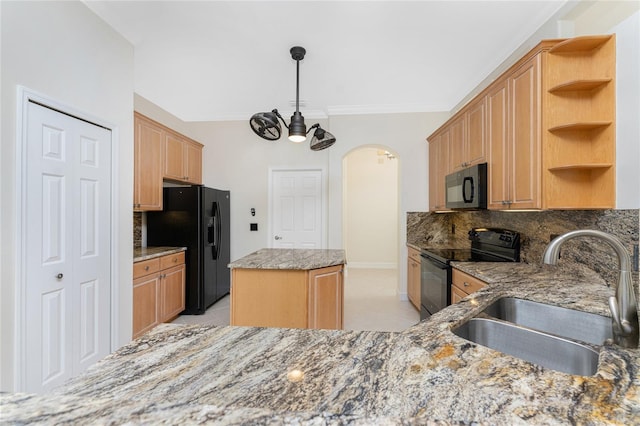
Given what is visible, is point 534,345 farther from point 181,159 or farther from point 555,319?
point 181,159

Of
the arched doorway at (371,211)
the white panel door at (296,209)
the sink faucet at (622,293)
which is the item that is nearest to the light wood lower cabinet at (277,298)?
the sink faucet at (622,293)

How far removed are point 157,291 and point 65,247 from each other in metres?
1.29

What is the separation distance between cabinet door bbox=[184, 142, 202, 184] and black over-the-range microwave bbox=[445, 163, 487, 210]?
339 cm

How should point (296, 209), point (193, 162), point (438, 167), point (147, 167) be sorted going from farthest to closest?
1. point (296, 209)
2. point (193, 162)
3. point (438, 167)
4. point (147, 167)

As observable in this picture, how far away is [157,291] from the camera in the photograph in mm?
3131

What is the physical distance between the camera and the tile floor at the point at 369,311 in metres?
3.41

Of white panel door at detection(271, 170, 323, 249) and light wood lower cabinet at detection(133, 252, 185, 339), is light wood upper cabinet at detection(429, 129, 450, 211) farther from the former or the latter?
light wood lower cabinet at detection(133, 252, 185, 339)

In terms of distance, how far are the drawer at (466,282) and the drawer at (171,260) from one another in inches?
115

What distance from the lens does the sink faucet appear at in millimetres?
942

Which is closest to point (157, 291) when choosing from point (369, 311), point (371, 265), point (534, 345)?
point (369, 311)

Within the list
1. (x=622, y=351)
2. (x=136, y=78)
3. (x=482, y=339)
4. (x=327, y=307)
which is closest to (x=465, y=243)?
(x=327, y=307)

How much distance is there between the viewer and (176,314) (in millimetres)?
3529

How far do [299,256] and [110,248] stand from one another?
1.54 meters

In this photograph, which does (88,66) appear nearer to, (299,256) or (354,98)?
(299,256)
